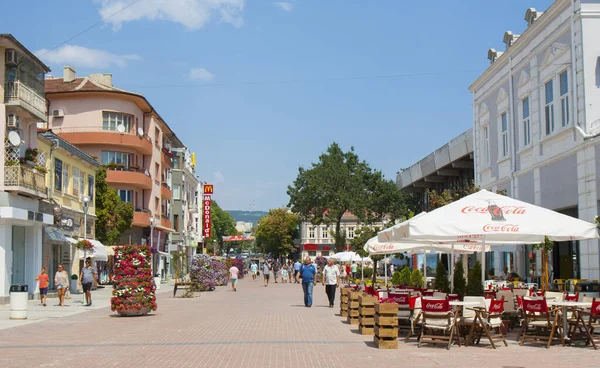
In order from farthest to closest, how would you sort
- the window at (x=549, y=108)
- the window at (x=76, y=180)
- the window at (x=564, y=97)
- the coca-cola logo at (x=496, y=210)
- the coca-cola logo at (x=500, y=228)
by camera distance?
the window at (x=76, y=180) < the window at (x=549, y=108) < the window at (x=564, y=97) < the coca-cola logo at (x=496, y=210) < the coca-cola logo at (x=500, y=228)

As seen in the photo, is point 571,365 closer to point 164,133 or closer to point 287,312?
point 287,312

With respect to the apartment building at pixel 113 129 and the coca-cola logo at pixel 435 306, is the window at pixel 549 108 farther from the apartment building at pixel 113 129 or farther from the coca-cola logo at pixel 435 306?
the apartment building at pixel 113 129

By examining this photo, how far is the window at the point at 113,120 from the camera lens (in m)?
49.6

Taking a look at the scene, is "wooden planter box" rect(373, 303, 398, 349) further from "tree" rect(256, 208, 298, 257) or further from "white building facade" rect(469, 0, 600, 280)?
"tree" rect(256, 208, 298, 257)

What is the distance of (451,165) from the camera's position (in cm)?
4953

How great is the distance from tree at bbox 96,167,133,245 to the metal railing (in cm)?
1413

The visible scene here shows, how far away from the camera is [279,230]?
12988cm

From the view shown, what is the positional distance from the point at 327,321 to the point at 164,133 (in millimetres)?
45837

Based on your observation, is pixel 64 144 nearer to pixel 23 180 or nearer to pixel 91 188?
pixel 23 180

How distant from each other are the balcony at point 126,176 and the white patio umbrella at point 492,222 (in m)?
37.7

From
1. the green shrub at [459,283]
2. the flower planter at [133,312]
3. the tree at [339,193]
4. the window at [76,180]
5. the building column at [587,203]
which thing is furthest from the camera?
the tree at [339,193]

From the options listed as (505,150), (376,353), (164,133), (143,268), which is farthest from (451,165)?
(376,353)

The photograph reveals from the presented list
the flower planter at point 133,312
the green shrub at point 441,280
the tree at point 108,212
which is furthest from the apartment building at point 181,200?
the green shrub at point 441,280

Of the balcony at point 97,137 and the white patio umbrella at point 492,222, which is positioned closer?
the white patio umbrella at point 492,222
